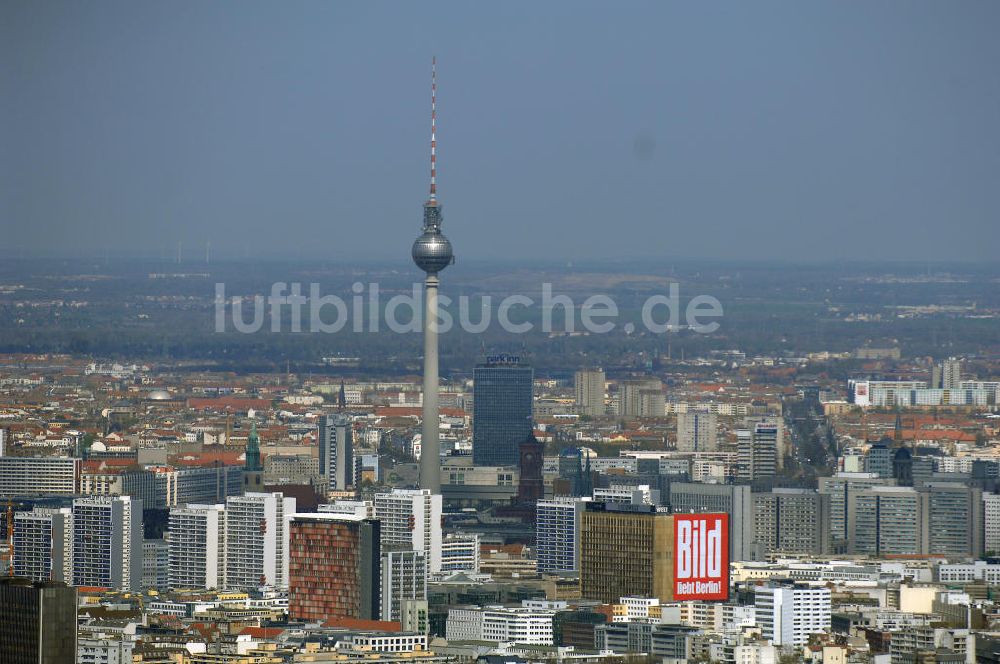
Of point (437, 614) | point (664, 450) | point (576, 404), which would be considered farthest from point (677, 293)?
point (437, 614)

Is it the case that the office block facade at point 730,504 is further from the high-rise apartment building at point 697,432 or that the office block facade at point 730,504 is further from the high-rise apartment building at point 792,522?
the high-rise apartment building at point 697,432

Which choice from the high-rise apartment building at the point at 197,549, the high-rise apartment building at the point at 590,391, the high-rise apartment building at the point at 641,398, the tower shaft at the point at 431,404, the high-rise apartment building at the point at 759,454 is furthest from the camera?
the high-rise apartment building at the point at 590,391

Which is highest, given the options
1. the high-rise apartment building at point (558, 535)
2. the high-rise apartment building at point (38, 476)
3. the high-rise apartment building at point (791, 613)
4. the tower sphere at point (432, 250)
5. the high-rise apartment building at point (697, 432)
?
the tower sphere at point (432, 250)

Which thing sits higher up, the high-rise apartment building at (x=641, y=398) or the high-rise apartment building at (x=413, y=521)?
the high-rise apartment building at (x=641, y=398)

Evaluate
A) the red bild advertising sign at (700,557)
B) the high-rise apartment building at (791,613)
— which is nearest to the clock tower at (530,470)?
the red bild advertising sign at (700,557)

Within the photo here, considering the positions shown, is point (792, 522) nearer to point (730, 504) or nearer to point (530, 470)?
point (730, 504)

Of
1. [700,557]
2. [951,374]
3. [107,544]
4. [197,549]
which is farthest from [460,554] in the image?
[951,374]

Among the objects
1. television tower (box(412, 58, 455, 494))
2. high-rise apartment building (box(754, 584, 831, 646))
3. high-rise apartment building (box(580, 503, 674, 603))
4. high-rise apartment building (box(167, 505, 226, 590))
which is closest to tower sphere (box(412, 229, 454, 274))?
television tower (box(412, 58, 455, 494))

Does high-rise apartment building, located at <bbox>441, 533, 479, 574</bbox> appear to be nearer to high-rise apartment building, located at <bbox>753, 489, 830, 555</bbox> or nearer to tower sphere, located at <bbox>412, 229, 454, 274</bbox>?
high-rise apartment building, located at <bbox>753, 489, 830, 555</bbox>
